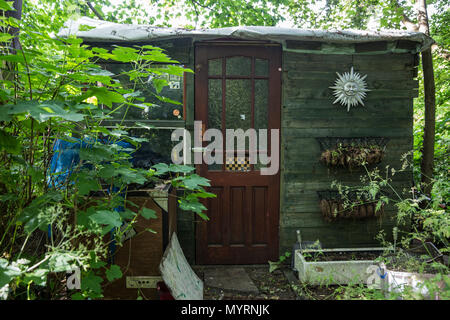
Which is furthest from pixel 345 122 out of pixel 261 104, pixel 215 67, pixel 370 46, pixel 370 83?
pixel 215 67

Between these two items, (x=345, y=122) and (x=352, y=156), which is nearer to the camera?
(x=352, y=156)

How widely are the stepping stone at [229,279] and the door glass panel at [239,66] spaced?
229cm

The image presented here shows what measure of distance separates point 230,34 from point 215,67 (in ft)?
1.57

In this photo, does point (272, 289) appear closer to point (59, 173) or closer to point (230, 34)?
point (59, 173)

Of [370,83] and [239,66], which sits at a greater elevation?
[239,66]

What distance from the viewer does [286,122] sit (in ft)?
10.8

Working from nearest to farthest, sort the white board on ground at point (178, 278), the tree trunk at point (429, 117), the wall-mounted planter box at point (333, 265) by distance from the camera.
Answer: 1. the white board on ground at point (178, 278)
2. the wall-mounted planter box at point (333, 265)
3. the tree trunk at point (429, 117)

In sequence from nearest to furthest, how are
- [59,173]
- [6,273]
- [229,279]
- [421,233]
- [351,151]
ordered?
[6,273], [59,173], [421,233], [229,279], [351,151]

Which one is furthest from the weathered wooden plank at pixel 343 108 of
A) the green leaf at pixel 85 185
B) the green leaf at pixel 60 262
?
the green leaf at pixel 60 262

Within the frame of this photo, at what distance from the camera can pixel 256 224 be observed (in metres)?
3.36

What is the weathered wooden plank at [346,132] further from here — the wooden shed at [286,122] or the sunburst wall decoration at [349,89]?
the sunburst wall decoration at [349,89]

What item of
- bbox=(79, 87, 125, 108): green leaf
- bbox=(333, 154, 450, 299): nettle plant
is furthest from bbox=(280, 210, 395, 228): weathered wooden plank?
bbox=(79, 87, 125, 108): green leaf

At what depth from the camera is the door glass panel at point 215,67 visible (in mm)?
3258
